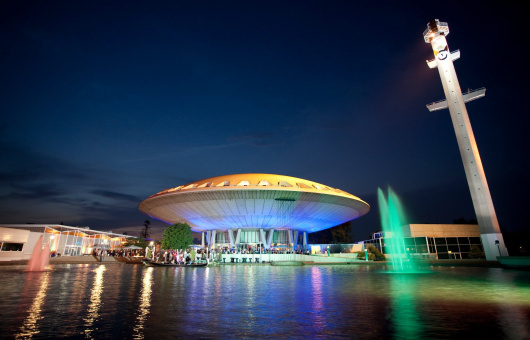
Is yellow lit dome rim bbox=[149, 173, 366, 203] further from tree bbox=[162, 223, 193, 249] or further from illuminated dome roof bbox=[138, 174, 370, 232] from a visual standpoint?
tree bbox=[162, 223, 193, 249]

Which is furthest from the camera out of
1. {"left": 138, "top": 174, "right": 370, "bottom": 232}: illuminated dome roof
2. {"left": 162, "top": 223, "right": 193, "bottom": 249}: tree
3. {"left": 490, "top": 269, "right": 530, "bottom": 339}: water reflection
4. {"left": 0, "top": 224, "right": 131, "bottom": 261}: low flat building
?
{"left": 0, "top": 224, "right": 131, "bottom": 261}: low flat building

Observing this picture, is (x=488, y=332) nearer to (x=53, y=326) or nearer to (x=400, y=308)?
(x=400, y=308)

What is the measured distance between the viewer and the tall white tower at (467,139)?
2872 cm

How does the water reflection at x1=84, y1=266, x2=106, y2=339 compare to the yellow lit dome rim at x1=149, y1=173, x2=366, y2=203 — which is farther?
the yellow lit dome rim at x1=149, y1=173, x2=366, y2=203

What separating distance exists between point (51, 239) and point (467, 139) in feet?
190

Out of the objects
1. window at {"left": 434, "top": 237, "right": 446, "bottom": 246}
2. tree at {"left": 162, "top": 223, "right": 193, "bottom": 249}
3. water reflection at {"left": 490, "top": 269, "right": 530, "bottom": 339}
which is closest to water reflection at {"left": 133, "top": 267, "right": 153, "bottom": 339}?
water reflection at {"left": 490, "top": 269, "right": 530, "bottom": 339}

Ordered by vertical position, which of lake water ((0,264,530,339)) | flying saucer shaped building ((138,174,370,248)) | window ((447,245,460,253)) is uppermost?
flying saucer shaped building ((138,174,370,248))

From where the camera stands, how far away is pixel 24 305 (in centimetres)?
590

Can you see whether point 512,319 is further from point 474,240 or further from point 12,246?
point 12,246

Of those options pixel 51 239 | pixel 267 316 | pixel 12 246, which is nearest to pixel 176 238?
pixel 12 246

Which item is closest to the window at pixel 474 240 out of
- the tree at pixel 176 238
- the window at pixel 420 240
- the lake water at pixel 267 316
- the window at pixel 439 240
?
the window at pixel 439 240

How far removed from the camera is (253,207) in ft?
120

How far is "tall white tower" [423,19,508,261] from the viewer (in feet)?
94.2

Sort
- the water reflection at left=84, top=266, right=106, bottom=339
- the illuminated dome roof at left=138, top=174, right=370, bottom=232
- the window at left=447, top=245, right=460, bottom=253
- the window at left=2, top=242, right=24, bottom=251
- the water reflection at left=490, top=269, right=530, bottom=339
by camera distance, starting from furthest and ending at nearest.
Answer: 1. the window at left=447, top=245, right=460, bottom=253
2. the window at left=2, top=242, right=24, bottom=251
3. the illuminated dome roof at left=138, top=174, right=370, bottom=232
4. the water reflection at left=84, top=266, right=106, bottom=339
5. the water reflection at left=490, top=269, right=530, bottom=339
